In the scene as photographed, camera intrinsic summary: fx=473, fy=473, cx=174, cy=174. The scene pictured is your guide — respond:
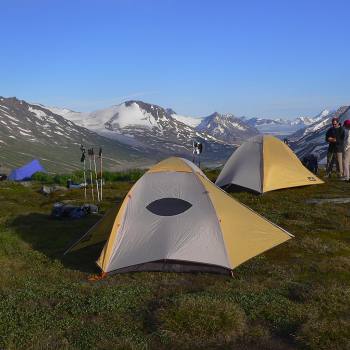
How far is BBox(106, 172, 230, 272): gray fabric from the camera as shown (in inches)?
582

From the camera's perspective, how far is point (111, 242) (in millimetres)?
15273

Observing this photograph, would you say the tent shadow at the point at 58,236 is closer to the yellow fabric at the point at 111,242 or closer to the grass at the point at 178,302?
the grass at the point at 178,302

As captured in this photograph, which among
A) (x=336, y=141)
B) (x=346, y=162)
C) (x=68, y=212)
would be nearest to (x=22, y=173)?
(x=68, y=212)

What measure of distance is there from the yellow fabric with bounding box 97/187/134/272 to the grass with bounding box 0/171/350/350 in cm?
59

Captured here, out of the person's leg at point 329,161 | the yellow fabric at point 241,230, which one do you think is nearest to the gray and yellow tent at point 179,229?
the yellow fabric at point 241,230

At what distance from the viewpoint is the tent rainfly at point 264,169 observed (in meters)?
28.0

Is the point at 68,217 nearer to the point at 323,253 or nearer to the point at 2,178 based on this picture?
the point at 323,253

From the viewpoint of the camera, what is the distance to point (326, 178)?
33.4 metres

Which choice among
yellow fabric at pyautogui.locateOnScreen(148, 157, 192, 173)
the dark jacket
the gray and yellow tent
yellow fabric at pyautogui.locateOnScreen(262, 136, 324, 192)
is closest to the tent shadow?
the gray and yellow tent

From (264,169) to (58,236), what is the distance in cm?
1329

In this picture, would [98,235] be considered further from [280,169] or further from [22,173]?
[22,173]

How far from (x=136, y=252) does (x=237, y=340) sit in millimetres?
6092

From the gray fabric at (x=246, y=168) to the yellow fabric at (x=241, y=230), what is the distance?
11208 mm

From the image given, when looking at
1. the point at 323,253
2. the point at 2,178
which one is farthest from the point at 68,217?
the point at 2,178
